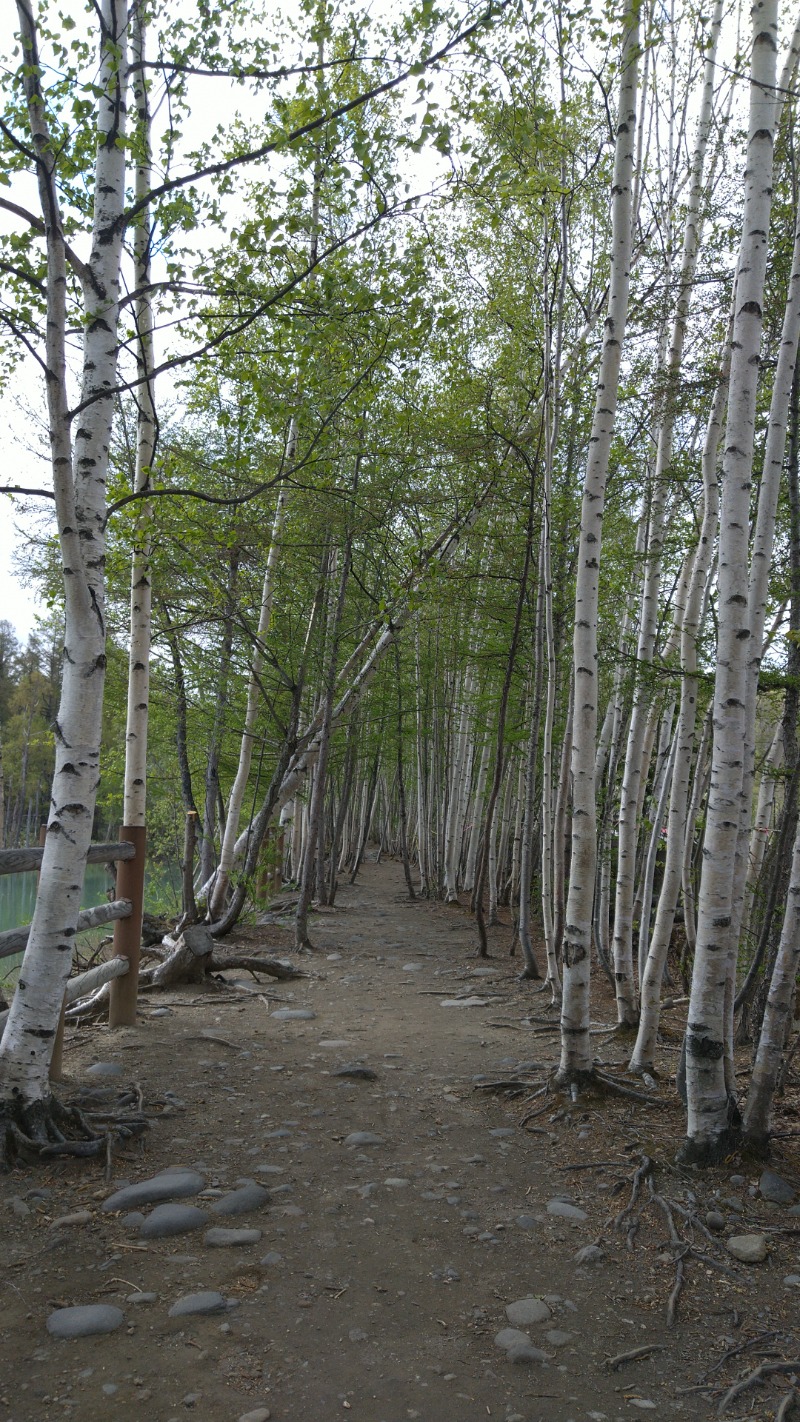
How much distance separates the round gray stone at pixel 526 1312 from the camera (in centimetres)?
295

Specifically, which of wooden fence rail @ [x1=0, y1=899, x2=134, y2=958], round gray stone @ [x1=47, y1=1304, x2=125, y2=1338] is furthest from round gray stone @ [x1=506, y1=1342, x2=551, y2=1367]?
wooden fence rail @ [x1=0, y1=899, x2=134, y2=958]

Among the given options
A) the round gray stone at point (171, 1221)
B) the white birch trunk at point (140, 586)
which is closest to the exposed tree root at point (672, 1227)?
the round gray stone at point (171, 1221)

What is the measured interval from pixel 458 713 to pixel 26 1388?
13443 mm

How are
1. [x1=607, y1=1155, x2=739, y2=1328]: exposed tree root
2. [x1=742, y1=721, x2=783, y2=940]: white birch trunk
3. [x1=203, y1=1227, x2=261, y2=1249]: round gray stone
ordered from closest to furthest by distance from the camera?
[x1=607, y1=1155, x2=739, y2=1328]: exposed tree root → [x1=203, y1=1227, x2=261, y2=1249]: round gray stone → [x1=742, y1=721, x2=783, y2=940]: white birch trunk

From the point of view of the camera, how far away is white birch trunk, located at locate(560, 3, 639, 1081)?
5.14 m

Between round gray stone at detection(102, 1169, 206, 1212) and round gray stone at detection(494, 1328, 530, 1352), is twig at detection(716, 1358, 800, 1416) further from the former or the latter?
round gray stone at detection(102, 1169, 206, 1212)

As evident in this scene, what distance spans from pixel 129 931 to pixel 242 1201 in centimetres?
282

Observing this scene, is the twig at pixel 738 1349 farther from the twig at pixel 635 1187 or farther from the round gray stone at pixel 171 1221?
the round gray stone at pixel 171 1221

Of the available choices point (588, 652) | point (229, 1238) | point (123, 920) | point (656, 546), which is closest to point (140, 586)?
point (123, 920)

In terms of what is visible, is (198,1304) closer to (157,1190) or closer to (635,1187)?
(157,1190)

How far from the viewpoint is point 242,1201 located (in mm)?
3645

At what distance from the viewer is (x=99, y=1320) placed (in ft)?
9.08

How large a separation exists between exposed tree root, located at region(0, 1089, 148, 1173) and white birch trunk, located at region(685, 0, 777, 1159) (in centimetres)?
260

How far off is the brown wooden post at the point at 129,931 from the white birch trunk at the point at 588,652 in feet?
9.40
